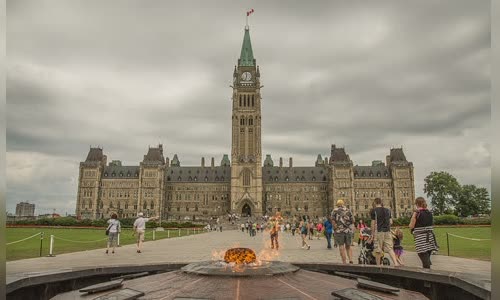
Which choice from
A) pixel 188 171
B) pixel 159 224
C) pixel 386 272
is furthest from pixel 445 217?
pixel 188 171

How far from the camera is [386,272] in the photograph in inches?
229

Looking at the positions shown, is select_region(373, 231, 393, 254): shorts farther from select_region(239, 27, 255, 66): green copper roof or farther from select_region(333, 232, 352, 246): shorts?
select_region(239, 27, 255, 66): green copper roof

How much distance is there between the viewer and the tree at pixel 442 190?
279 feet

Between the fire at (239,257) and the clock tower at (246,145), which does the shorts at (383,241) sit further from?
the clock tower at (246,145)

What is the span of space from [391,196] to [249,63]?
2322 inches

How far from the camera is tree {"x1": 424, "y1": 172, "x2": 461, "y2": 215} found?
85.1 m

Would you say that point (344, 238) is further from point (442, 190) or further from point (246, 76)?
point (246, 76)

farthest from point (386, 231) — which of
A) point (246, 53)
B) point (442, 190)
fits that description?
point (246, 53)

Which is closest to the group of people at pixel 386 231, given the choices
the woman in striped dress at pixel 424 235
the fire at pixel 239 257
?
the woman in striped dress at pixel 424 235

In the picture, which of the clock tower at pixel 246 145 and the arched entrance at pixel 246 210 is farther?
the arched entrance at pixel 246 210

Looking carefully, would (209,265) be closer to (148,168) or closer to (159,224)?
(159,224)

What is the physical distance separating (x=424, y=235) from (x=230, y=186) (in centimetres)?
10527

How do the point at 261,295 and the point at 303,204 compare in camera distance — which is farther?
the point at 303,204

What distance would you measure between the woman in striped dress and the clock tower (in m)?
91.8
